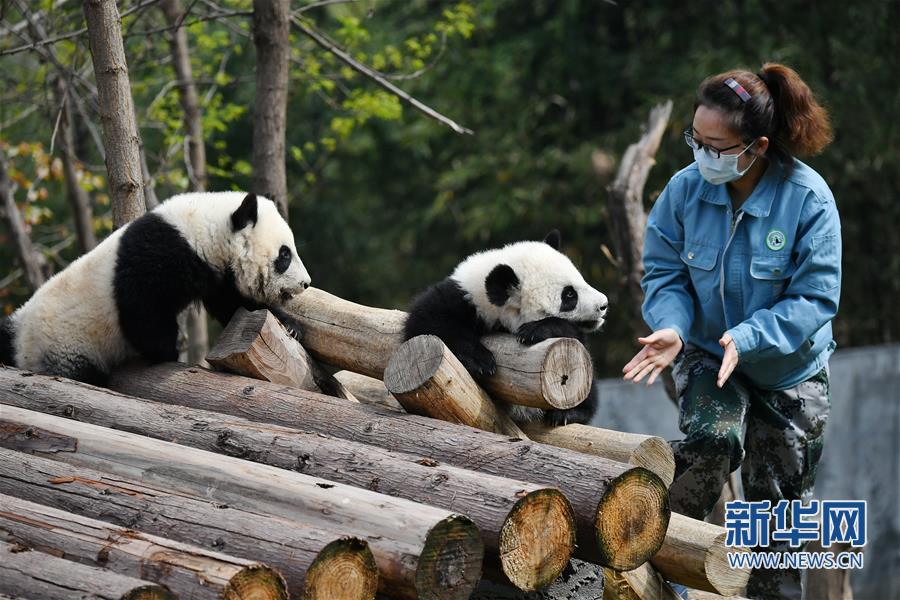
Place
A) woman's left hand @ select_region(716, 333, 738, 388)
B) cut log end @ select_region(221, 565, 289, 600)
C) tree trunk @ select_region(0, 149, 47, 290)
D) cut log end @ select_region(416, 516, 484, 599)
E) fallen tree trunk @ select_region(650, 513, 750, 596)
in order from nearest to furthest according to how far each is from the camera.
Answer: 1. cut log end @ select_region(221, 565, 289, 600)
2. cut log end @ select_region(416, 516, 484, 599)
3. woman's left hand @ select_region(716, 333, 738, 388)
4. fallen tree trunk @ select_region(650, 513, 750, 596)
5. tree trunk @ select_region(0, 149, 47, 290)

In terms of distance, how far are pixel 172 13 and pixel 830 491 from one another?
6241 mm

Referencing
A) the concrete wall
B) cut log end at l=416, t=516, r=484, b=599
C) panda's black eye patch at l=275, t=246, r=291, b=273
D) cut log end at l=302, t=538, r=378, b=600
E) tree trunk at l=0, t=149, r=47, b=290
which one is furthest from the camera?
the concrete wall

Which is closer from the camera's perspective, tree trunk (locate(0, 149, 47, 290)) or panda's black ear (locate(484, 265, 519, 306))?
panda's black ear (locate(484, 265, 519, 306))

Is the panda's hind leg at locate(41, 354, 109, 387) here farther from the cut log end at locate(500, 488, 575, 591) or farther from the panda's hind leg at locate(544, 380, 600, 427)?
the cut log end at locate(500, 488, 575, 591)

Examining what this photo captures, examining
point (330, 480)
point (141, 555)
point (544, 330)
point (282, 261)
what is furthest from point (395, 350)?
A: point (141, 555)

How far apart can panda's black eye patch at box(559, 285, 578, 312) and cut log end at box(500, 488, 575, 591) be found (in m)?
1.38

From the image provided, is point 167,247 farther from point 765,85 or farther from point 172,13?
point 172,13

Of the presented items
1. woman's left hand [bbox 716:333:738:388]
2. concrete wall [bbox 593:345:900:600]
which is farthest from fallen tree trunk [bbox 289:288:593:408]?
concrete wall [bbox 593:345:900:600]

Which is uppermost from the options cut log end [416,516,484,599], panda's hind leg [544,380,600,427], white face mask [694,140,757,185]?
white face mask [694,140,757,185]

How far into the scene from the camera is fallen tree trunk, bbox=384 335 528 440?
13.3 feet

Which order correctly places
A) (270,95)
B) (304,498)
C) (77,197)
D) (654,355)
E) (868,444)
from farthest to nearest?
(868,444) → (77,197) → (270,95) → (654,355) → (304,498)

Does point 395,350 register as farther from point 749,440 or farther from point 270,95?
point 270,95

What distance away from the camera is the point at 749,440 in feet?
14.2

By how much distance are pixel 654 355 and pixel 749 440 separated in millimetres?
746
